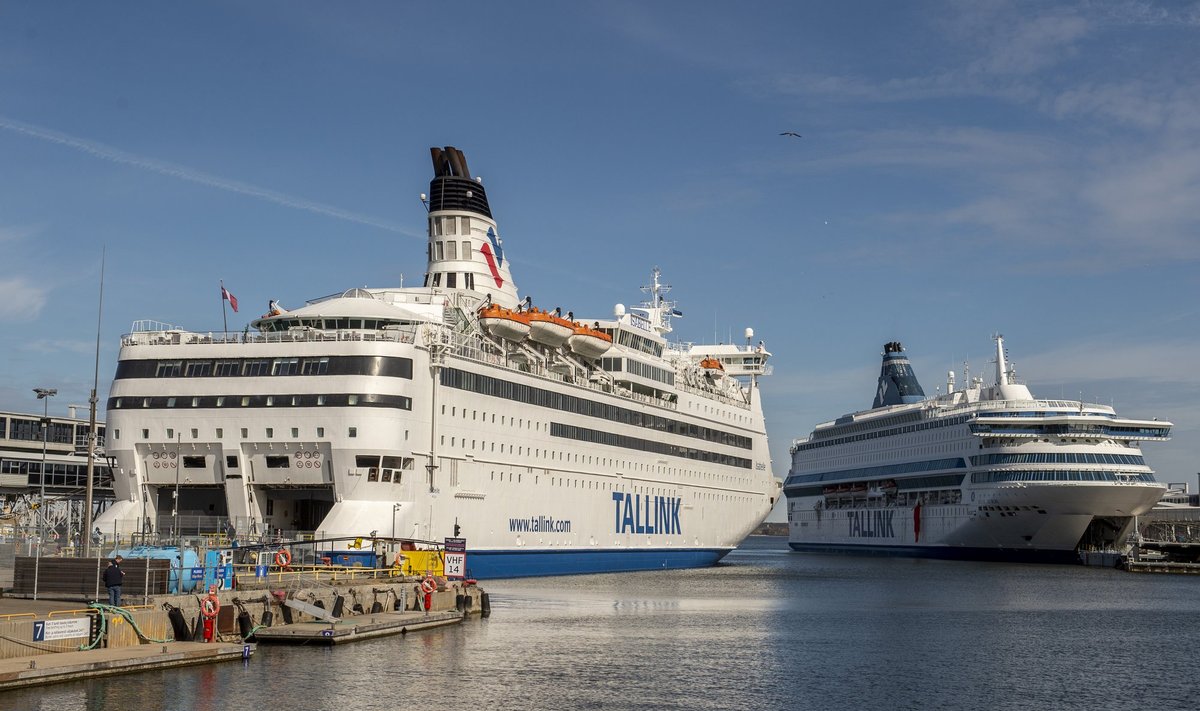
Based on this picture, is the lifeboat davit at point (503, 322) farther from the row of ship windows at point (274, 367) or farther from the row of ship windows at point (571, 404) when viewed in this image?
the row of ship windows at point (274, 367)

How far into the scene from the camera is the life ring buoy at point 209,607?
30.7 metres

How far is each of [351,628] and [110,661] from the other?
929cm

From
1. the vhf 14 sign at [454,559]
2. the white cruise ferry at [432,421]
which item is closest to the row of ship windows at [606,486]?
the white cruise ferry at [432,421]

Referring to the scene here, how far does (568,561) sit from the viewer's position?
63562 millimetres

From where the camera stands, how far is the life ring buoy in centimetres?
3067

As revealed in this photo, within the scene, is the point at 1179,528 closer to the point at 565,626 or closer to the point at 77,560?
the point at 565,626

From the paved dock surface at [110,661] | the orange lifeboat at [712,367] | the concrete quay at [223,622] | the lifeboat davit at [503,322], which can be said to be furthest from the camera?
the orange lifeboat at [712,367]

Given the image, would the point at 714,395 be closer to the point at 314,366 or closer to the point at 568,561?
the point at 568,561

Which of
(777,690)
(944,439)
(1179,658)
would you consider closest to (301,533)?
(777,690)

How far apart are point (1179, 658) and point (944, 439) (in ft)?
252

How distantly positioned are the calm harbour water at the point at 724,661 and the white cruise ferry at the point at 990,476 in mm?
40515

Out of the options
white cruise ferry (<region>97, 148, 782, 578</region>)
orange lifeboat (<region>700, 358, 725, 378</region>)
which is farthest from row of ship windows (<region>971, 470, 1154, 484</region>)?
white cruise ferry (<region>97, 148, 782, 578</region>)

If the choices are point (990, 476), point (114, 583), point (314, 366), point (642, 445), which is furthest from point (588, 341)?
point (990, 476)

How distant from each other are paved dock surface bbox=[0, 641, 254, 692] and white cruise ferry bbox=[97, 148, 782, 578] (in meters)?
19.3
